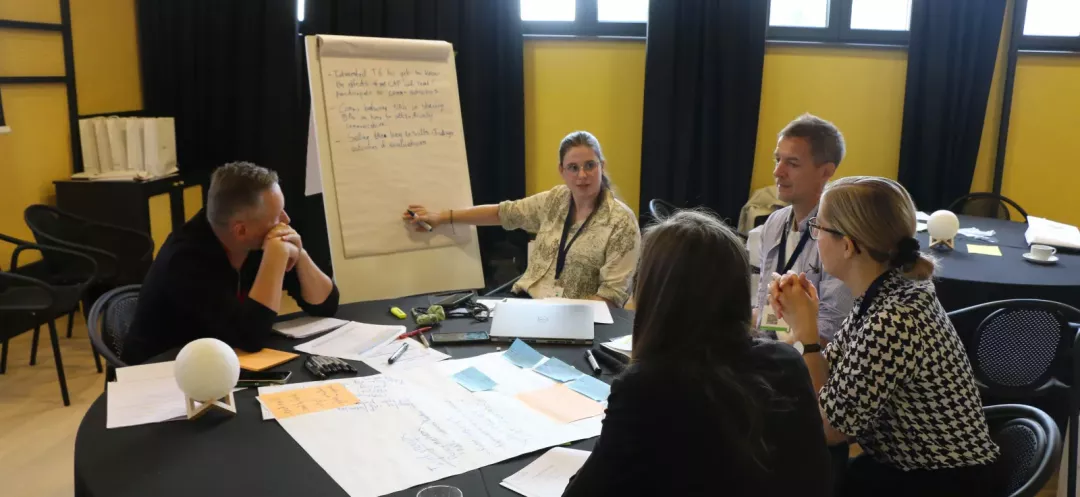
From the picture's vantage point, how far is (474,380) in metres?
1.78

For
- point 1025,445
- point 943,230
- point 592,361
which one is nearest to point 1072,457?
point 1025,445

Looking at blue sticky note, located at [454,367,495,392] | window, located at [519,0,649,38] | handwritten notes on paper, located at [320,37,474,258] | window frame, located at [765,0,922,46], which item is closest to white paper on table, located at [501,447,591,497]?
blue sticky note, located at [454,367,495,392]

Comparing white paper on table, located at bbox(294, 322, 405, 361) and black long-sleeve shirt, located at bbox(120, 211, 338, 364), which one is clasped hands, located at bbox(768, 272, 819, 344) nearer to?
white paper on table, located at bbox(294, 322, 405, 361)

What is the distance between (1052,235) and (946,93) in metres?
1.25

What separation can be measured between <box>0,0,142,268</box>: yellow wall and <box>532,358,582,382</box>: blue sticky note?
3.45m

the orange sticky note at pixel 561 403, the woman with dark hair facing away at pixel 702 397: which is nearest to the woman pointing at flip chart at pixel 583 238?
the orange sticky note at pixel 561 403

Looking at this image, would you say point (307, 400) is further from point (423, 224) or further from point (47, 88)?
point (47, 88)

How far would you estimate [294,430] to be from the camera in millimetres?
1521

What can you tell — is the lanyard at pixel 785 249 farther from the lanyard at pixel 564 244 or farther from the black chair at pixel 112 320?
the black chair at pixel 112 320

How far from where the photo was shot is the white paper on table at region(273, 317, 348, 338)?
209 centimetres

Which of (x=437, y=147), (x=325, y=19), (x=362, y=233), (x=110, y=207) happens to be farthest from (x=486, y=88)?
(x=110, y=207)

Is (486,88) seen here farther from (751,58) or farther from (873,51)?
(873,51)

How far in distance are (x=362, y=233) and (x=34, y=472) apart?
1400mm

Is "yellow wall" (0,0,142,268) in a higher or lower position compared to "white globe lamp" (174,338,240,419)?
higher
